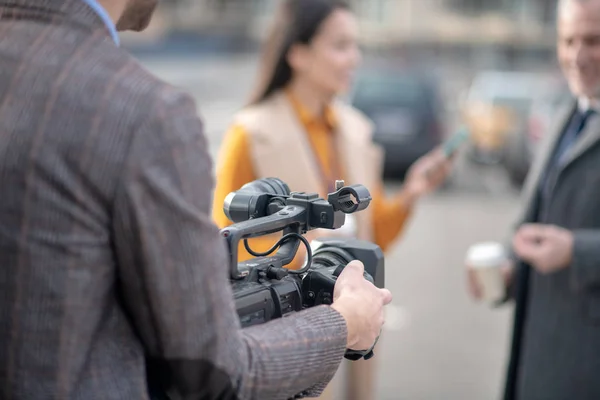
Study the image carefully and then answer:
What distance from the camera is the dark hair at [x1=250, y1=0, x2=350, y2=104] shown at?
11.0 feet

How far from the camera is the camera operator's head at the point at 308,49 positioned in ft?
10.9

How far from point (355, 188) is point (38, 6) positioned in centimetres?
67

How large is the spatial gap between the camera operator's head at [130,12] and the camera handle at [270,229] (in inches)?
15.3

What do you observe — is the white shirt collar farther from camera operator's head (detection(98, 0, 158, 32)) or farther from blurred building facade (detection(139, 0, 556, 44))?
blurred building facade (detection(139, 0, 556, 44))

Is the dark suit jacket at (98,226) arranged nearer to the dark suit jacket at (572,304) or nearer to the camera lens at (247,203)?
the camera lens at (247,203)

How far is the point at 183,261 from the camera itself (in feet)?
4.29

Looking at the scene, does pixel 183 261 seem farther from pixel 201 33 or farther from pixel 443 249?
pixel 201 33

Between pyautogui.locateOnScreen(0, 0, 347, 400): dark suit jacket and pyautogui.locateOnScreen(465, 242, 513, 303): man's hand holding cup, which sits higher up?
pyautogui.locateOnScreen(0, 0, 347, 400): dark suit jacket

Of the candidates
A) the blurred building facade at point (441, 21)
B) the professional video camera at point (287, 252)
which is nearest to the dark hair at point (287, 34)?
the professional video camera at point (287, 252)

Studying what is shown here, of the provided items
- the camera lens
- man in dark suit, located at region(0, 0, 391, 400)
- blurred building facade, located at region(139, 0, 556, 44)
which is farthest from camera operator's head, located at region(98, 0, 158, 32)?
blurred building facade, located at region(139, 0, 556, 44)

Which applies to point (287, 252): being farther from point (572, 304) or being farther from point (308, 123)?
point (308, 123)

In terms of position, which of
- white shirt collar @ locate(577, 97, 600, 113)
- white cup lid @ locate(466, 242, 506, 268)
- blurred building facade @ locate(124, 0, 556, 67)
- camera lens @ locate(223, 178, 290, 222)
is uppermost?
blurred building facade @ locate(124, 0, 556, 67)

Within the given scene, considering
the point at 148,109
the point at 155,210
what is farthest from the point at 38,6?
the point at 155,210

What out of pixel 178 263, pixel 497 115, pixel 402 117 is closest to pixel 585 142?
pixel 178 263
